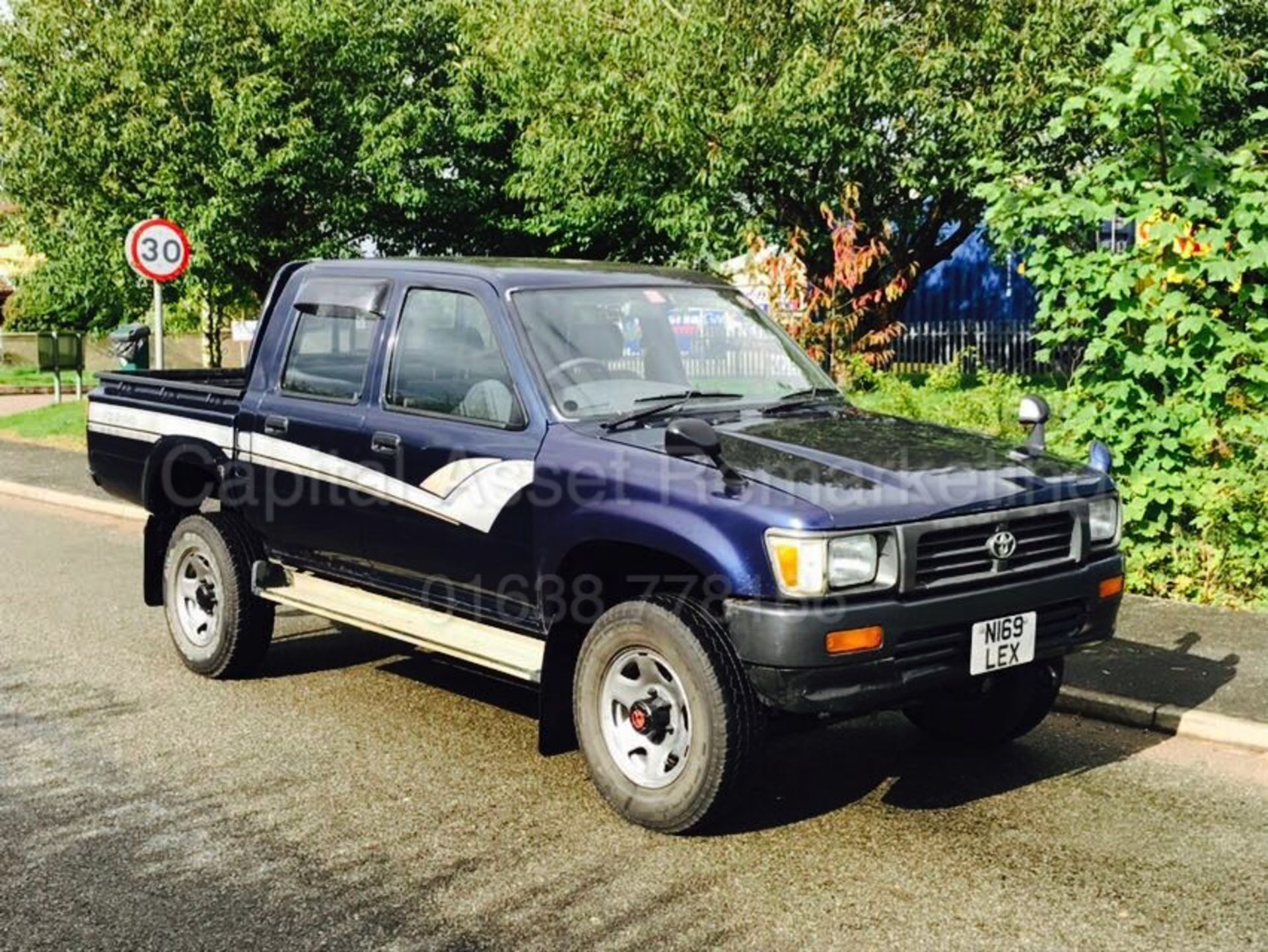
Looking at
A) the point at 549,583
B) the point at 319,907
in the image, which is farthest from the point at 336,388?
the point at 319,907

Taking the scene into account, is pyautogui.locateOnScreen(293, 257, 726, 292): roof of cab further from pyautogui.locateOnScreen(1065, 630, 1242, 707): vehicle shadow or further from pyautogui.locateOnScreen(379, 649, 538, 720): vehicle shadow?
pyautogui.locateOnScreen(1065, 630, 1242, 707): vehicle shadow

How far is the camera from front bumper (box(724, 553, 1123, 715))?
14.1 feet

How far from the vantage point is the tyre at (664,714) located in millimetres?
4492

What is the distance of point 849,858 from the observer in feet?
15.0

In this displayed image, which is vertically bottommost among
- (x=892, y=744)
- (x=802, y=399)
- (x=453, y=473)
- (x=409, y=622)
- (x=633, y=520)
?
(x=892, y=744)

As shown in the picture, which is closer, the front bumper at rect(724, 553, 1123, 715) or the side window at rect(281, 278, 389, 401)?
the front bumper at rect(724, 553, 1123, 715)

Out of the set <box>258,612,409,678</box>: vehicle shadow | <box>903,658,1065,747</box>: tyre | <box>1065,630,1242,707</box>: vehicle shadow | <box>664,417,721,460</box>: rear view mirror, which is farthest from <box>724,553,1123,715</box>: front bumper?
<box>258,612,409,678</box>: vehicle shadow

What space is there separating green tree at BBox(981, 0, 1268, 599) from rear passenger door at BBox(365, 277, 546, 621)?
15.2ft

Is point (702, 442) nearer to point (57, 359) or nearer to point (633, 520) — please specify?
point (633, 520)

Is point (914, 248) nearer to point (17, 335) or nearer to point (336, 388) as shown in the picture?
point (336, 388)

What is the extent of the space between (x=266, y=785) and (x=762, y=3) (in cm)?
1404

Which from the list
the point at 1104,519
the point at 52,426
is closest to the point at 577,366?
the point at 1104,519

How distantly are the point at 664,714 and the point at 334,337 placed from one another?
2.53m

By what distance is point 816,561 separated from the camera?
4285 millimetres
